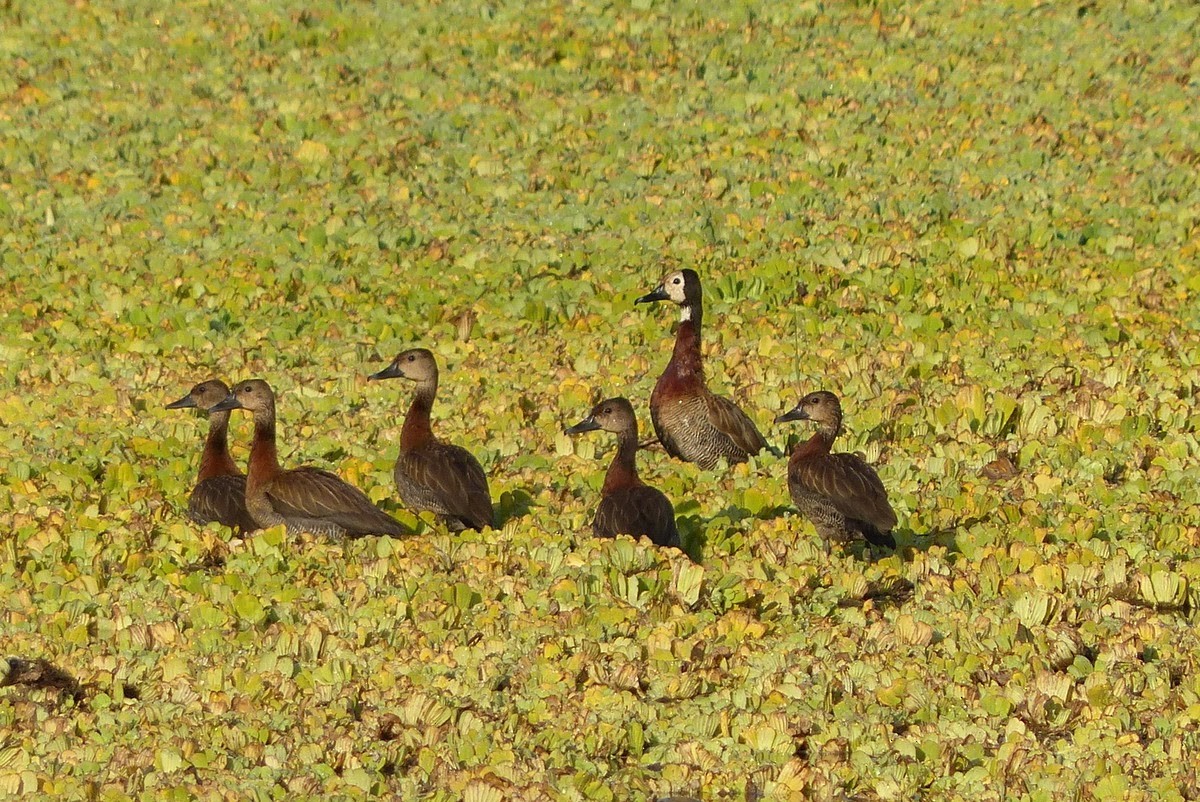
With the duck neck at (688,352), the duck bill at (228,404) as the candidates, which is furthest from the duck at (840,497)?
the duck bill at (228,404)

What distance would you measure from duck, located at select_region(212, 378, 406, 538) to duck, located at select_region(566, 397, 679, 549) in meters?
1.10

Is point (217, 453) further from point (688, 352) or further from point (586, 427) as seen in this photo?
point (688, 352)

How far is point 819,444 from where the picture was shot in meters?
10.1

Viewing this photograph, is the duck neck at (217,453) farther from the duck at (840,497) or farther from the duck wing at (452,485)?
the duck at (840,497)

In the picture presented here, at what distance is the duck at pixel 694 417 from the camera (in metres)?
11.2

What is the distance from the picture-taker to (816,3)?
2089cm

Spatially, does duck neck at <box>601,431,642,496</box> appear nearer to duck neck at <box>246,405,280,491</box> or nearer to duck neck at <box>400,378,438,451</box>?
duck neck at <box>400,378,438,451</box>

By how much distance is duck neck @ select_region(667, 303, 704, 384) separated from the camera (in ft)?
38.7

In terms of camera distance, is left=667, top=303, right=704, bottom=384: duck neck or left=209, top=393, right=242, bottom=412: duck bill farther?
left=667, top=303, right=704, bottom=384: duck neck

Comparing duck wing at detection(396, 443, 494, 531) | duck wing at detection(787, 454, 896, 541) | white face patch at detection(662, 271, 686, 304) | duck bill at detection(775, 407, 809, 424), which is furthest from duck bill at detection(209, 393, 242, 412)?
white face patch at detection(662, 271, 686, 304)

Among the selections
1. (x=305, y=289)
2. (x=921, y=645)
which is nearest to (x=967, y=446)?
(x=921, y=645)

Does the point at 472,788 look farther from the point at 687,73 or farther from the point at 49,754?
the point at 687,73

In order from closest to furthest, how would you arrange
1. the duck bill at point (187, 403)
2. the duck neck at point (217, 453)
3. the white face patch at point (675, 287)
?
the duck neck at point (217, 453) < the duck bill at point (187, 403) < the white face patch at point (675, 287)

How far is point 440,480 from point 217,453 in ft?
4.92
